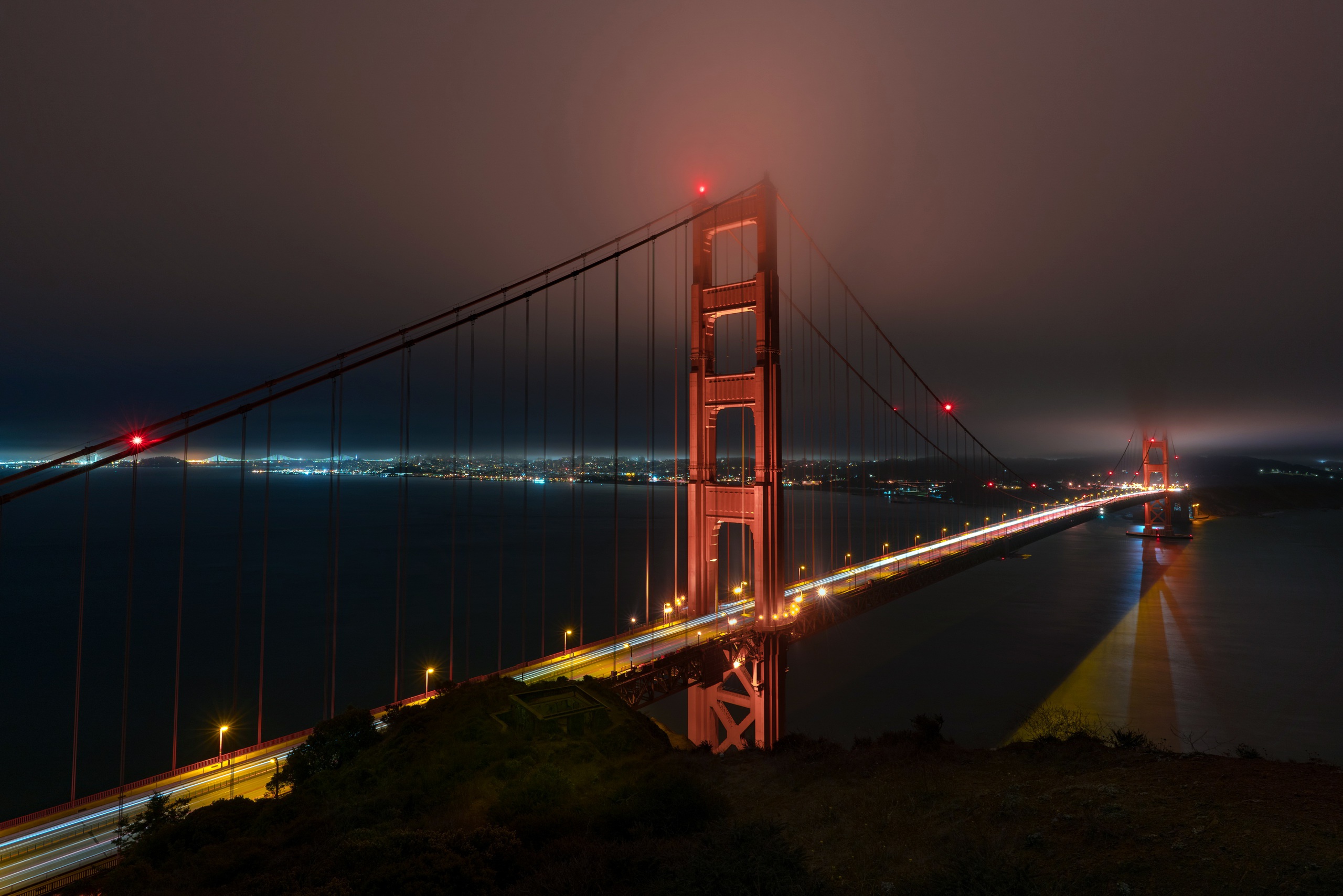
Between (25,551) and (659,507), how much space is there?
9173 cm

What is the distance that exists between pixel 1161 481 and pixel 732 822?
5827 inches

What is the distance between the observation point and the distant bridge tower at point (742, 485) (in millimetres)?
Answer: 19047

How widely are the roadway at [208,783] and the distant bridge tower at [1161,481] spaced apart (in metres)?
97.9

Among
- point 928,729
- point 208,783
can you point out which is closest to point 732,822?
point 928,729

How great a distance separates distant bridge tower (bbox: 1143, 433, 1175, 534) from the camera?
91938 millimetres

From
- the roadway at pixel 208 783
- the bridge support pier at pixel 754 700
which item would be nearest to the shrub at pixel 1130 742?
the bridge support pier at pixel 754 700

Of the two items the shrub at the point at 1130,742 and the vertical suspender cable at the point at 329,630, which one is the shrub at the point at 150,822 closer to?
the vertical suspender cable at the point at 329,630

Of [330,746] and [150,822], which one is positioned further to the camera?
[330,746]

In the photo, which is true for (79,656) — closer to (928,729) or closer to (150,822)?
(150,822)

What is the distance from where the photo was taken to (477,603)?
164 ft

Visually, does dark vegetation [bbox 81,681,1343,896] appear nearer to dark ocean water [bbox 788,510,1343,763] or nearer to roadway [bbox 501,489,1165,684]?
roadway [bbox 501,489,1165,684]

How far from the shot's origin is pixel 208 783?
38.0ft

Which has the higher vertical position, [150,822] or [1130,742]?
[1130,742]

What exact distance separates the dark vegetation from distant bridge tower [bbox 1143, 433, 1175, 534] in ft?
339
